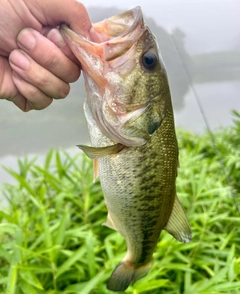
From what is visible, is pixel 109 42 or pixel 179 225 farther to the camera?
pixel 179 225

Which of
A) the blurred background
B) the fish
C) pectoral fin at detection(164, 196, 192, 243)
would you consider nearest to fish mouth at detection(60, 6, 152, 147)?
the fish

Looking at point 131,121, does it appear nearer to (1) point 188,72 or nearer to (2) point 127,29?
(2) point 127,29

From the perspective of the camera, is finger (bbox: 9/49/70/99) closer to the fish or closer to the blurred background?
the fish

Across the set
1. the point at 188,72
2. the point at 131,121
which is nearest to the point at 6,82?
the point at 131,121

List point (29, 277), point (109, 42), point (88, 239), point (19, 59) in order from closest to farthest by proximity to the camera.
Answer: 1. point (109, 42)
2. point (19, 59)
3. point (29, 277)
4. point (88, 239)

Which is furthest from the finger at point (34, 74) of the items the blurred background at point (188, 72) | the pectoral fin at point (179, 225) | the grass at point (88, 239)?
the blurred background at point (188, 72)

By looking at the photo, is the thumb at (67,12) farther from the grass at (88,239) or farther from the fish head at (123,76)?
the grass at (88,239)
